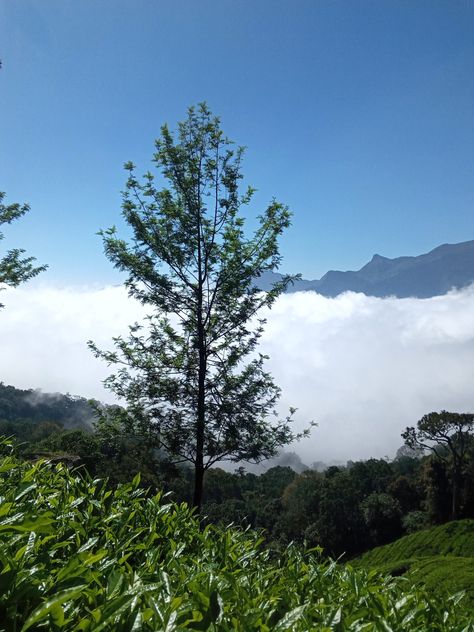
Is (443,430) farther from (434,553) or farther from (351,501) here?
(351,501)

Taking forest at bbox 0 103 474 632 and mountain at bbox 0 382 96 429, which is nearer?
forest at bbox 0 103 474 632

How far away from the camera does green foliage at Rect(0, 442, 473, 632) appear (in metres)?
1.71

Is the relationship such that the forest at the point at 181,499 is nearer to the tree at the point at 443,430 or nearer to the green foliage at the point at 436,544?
the green foliage at the point at 436,544

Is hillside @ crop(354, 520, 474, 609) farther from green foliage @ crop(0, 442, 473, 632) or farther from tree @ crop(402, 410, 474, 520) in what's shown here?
green foliage @ crop(0, 442, 473, 632)

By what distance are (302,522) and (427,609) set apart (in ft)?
243

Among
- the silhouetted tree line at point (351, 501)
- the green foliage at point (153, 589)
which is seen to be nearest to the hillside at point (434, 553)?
the silhouetted tree line at point (351, 501)

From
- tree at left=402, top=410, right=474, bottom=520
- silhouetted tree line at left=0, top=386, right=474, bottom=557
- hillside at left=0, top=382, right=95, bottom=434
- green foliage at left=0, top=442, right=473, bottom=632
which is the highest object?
hillside at left=0, top=382, right=95, bottom=434

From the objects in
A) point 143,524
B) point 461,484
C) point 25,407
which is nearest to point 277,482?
point 461,484

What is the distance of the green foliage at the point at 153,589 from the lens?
1.71 meters

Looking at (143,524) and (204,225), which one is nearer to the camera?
(143,524)

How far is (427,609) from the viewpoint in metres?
2.69

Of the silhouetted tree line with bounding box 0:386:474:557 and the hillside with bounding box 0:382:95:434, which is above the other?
the hillside with bounding box 0:382:95:434

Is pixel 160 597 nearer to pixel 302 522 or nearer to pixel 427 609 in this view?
pixel 427 609

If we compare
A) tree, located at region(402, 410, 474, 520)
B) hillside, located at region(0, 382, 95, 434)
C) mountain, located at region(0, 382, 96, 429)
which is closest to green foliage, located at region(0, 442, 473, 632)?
tree, located at region(402, 410, 474, 520)
